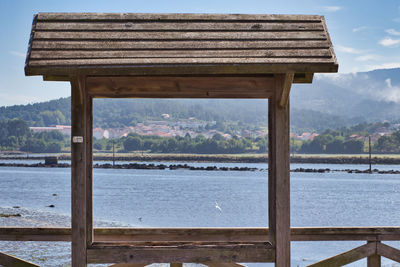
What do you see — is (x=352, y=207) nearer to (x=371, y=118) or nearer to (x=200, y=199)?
(x=200, y=199)

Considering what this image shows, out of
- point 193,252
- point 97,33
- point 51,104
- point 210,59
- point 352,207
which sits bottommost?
point 352,207

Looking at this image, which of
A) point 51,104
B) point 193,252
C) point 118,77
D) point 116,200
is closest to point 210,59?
point 118,77

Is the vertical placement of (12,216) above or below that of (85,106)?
below

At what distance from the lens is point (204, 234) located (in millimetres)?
4562

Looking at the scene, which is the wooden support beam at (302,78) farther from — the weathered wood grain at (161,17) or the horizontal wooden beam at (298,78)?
the weathered wood grain at (161,17)

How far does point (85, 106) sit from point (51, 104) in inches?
3870

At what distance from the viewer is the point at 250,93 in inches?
160

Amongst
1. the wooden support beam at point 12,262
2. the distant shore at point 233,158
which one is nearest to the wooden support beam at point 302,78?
the wooden support beam at point 12,262

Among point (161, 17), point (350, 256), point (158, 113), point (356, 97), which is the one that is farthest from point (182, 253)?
point (356, 97)

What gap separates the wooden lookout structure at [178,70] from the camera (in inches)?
146

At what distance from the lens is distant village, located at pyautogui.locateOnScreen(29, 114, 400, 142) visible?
100375 mm

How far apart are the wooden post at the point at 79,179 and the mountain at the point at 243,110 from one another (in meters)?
96.3

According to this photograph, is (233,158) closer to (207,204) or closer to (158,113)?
(158,113)

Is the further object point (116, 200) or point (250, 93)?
point (116, 200)
